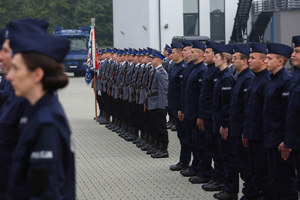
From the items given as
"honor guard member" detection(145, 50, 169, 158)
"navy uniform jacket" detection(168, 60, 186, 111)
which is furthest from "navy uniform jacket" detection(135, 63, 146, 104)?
"navy uniform jacket" detection(168, 60, 186, 111)

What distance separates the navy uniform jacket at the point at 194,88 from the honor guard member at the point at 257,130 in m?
2.54

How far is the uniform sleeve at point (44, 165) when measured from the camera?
343cm

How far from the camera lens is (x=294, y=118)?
24.3 ft

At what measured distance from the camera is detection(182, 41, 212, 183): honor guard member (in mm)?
10875

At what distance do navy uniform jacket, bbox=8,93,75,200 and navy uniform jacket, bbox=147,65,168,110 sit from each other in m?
10.1

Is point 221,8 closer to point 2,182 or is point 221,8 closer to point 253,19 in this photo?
point 253,19

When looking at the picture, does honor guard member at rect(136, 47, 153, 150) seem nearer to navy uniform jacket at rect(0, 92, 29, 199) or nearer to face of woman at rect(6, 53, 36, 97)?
navy uniform jacket at rect(0, 92, 29, 199)

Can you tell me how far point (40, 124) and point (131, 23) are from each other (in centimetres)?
5040

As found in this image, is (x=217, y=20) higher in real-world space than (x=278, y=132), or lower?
higher

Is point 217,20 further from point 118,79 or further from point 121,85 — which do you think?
point 121,85

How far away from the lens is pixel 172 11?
46.4 m

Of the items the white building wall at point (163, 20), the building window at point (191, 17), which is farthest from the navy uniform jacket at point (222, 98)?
the building window at point (191, 17)

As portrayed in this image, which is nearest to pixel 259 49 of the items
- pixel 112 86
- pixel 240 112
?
pixel 240 112

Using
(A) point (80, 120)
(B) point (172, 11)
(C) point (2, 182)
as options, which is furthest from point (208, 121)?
(B) point (172, 11)
